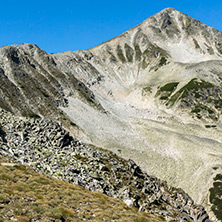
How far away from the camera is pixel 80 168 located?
129 feet

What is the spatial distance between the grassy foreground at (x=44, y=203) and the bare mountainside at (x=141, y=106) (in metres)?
45.7

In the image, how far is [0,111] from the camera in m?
57.1

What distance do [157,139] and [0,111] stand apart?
60917 mm

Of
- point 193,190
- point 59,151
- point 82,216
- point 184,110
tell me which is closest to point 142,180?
point 59,151

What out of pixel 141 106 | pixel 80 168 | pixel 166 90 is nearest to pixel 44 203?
pixel 80 168

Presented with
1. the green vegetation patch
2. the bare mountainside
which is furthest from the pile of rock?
the green vegetation patch

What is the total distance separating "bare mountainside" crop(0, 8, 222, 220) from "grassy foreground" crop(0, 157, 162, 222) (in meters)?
45.7

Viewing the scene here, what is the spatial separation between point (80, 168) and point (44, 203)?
64.2 ft

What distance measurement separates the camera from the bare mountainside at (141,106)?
3155 inches

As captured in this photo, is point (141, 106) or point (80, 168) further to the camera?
Result: point (141, 106)

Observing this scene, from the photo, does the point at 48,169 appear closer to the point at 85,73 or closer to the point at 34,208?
the point at 34,208

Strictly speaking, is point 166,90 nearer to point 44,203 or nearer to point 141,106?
point 141,106

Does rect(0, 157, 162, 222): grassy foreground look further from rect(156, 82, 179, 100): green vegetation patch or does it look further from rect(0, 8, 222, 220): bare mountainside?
rect(156, 82, 179, 100): green vegetation patch

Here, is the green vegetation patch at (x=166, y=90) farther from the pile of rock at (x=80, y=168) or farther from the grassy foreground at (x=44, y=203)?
the grassy foreground at (x=44, y=203)
